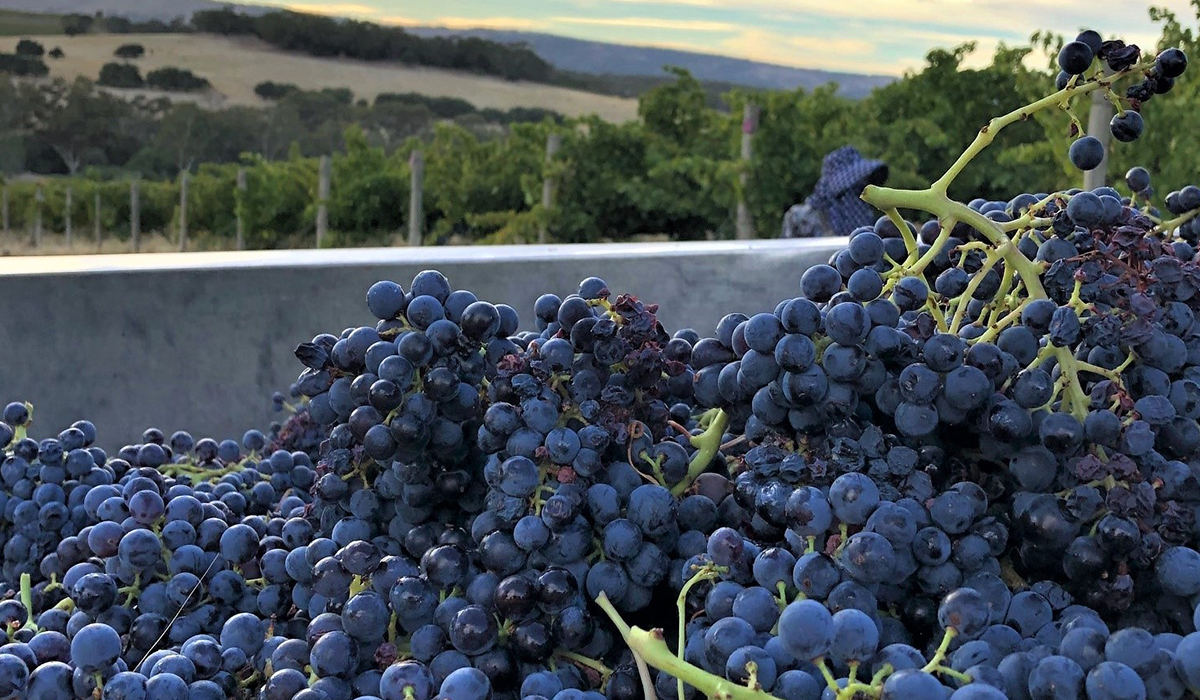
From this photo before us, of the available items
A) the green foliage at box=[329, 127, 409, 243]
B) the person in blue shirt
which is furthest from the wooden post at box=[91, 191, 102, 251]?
the person in blue shirt

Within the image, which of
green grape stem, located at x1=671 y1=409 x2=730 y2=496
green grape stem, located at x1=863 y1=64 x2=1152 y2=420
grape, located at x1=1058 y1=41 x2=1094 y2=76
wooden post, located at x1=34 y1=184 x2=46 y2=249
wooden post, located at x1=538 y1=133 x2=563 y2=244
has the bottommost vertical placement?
wooden post, located at x1=34 y1=184 x2=46 y2=249

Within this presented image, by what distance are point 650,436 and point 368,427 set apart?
20cm

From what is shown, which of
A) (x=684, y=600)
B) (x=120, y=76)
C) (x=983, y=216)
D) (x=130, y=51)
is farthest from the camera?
(x=130, y=51)

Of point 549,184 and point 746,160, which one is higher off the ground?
point 746,160

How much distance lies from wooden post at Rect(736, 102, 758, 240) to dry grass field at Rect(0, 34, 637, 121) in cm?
1589

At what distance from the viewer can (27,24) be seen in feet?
77.0

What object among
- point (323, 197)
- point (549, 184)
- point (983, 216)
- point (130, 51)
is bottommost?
point (323, 197)

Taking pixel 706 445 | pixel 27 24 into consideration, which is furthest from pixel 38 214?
pixel 706 445

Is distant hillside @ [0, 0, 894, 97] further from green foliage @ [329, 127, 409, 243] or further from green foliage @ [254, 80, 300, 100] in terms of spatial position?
green foliage @ [329, 127, 409, 243]

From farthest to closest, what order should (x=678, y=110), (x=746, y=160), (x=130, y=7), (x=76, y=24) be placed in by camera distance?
1. (x=130, y=7)
2. (x=76, y=24)
3. (x=678, y=110)
4. (x=746, y=160)

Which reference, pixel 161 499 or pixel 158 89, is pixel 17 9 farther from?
pixel 161 499

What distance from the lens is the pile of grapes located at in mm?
604

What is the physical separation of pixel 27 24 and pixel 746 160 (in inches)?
853

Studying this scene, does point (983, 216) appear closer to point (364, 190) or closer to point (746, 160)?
point (746, 160)
